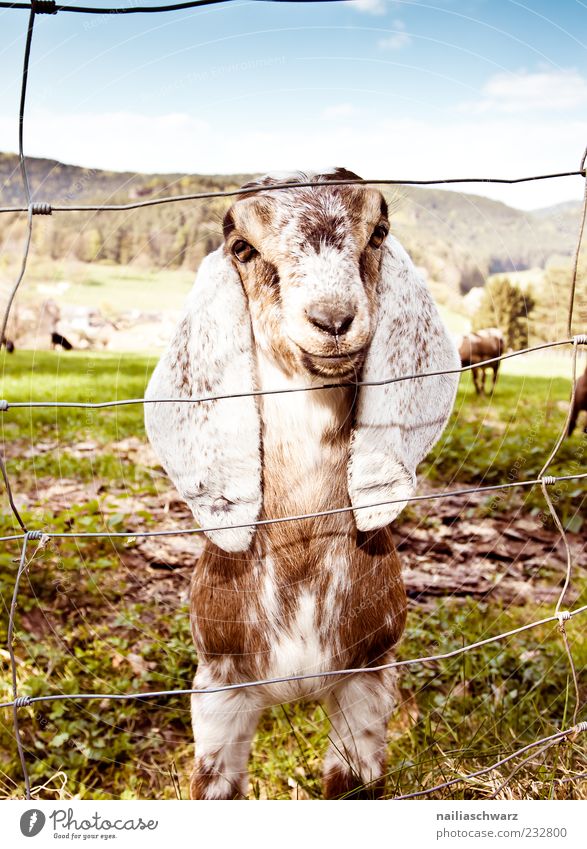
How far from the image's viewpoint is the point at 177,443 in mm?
1576

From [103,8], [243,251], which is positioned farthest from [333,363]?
[103,8]

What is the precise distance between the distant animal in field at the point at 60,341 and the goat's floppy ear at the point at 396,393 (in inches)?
26.5

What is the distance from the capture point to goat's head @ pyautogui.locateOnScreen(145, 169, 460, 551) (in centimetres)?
146

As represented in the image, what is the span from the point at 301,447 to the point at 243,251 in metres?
0.41

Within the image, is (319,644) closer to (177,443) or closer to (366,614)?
(366,614)

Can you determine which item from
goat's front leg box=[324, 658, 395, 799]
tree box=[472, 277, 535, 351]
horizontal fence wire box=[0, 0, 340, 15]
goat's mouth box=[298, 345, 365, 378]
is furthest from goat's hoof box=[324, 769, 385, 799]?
horizontal fence wire box=[0, 0, 340, 15]

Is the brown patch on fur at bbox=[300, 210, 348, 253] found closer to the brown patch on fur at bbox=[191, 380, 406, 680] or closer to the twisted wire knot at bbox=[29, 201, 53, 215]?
the brown patch on fur at bbox=[191, 380, 406, 680]

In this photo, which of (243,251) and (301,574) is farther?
(301,574)

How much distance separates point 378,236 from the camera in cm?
153

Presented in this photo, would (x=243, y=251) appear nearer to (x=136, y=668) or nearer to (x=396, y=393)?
(x=396, y=393)

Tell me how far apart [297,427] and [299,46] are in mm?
777

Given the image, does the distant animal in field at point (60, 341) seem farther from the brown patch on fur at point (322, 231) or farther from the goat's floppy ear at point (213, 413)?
the brown patch on fur at point (322, 231)
